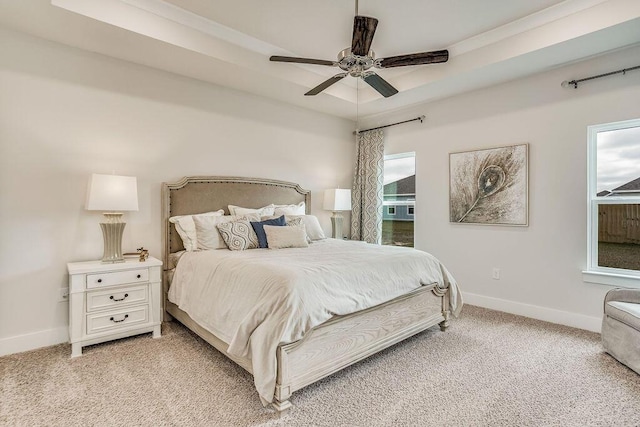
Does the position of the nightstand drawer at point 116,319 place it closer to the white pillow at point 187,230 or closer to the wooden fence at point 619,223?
the white pillow at point 187,230

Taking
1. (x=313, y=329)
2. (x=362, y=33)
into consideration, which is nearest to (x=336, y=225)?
(x=313, y=329)

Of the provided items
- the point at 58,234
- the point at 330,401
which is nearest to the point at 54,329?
the point at 58,234

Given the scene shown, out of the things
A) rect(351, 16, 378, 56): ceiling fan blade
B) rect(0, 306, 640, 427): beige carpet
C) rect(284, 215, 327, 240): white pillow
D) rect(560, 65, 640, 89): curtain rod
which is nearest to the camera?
rect(0, 306, 640, 427): beige carpet

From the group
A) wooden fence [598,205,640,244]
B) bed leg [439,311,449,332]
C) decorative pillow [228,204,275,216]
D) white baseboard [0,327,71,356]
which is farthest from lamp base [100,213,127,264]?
wooden fence [598,205,640,244]

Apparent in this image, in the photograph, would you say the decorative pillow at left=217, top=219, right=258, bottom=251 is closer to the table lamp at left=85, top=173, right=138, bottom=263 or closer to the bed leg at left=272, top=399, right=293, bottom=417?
the table lamp at left=85, top=173, right=138, bottom=263

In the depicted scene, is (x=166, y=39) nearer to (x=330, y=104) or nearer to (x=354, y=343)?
(x=330, y=104)

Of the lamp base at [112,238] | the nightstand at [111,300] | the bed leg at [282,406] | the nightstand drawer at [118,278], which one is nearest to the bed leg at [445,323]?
the bed leg at [282,406]

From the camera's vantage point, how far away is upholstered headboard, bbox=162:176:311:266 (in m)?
3.33

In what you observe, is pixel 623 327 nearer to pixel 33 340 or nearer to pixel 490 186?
pixel 490 186

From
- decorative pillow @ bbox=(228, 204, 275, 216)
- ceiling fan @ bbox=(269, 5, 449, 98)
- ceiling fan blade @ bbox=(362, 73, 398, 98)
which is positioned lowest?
decorative pillow @ bbox=(228, 204, 275, 216)

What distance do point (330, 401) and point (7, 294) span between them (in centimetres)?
269

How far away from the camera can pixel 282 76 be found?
358 cm

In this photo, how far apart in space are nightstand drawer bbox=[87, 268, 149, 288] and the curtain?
3.06 metres

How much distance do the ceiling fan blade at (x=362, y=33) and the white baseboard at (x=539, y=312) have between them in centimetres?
312
